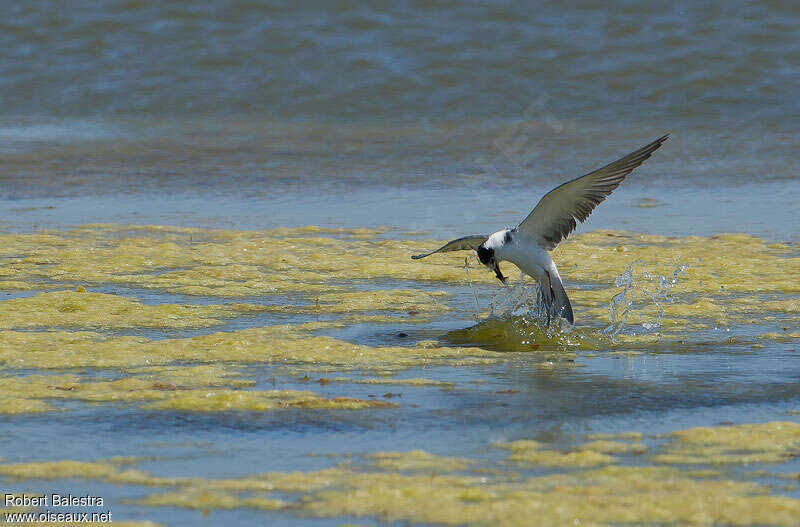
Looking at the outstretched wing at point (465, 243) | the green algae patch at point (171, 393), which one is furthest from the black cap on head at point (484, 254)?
the green algae patch at point (171, 393)

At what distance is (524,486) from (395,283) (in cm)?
491

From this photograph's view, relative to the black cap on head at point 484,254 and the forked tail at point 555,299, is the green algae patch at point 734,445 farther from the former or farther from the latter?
the black cap on head at point 484,254

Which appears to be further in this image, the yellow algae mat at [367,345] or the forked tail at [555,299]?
the forked tail at [555,299]

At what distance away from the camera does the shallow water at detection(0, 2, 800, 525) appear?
4.96 metres

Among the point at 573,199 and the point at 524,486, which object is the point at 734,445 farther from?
the point at 573,199

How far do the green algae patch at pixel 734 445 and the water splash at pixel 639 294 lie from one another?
7.53 ft

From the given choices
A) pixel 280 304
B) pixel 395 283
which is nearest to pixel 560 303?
pixel 280 304

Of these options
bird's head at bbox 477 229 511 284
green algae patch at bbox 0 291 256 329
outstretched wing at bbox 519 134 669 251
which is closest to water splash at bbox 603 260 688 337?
outstretched wing at bbox 519 134 669 251

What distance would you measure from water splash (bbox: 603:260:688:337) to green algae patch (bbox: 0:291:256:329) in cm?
229

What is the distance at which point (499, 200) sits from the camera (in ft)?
46.5

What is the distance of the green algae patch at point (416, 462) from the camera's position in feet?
16.5

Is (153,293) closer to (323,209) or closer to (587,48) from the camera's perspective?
(323,209)

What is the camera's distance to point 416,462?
5113mm

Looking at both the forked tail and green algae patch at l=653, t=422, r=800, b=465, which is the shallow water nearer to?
green algae patch at l=653, t=422, r=800, b=465
